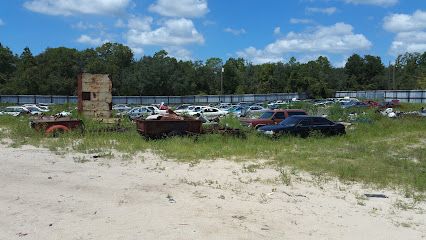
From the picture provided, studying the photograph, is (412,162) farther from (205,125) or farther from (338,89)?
(338,89)

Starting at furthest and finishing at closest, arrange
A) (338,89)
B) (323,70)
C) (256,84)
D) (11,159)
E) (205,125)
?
(323,70) < (338,89) < (256,84) < (205,125) < (11,159)

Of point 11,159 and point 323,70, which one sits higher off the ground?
point 323,70

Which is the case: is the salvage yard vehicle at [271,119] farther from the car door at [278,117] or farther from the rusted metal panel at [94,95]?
the rusted metal panel at [94,95]

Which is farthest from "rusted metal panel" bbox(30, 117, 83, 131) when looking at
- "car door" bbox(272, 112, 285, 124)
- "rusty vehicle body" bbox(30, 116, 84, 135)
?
"car door" bbox(272, 112, 285, 124)

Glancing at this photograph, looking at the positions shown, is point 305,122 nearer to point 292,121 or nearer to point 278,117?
point 292,121

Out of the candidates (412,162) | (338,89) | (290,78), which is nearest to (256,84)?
(290,78)

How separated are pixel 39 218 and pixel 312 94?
302 feet

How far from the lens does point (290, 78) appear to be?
100 meters

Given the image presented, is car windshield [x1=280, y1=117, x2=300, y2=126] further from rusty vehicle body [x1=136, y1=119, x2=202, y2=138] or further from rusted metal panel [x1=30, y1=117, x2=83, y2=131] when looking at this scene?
rusted metal panel [x1=30, y1=117, x2=83, y2=131]

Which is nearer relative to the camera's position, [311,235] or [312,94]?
[311,235]

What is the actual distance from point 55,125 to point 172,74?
6702 cm

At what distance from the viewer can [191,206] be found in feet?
29.8

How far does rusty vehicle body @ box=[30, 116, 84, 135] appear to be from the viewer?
23078 mm

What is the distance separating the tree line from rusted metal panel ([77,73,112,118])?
167 feet
